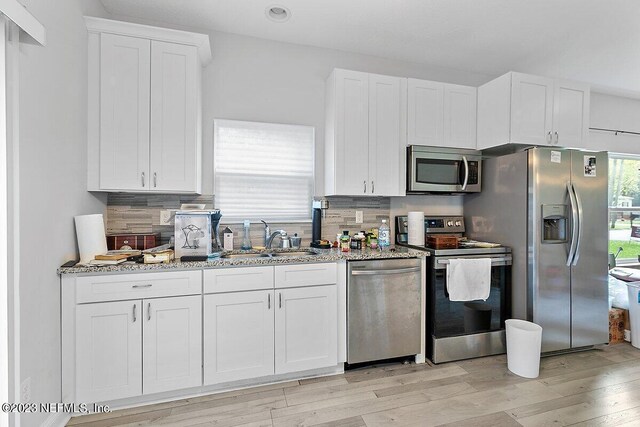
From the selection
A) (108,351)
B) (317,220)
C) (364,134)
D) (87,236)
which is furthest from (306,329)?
(364,134)

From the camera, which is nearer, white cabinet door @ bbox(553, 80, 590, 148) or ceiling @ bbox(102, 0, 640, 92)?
ceiling @ bbox(102, 0, 640, 92)

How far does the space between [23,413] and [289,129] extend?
2.53m

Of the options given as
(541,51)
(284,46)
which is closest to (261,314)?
(284,46)

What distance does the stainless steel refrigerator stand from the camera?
2615 mm

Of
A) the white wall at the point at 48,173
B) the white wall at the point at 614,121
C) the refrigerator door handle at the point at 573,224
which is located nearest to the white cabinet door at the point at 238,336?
the white wall at the point at 48,173

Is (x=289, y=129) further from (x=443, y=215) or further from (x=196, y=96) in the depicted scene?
(x=443, y=215)

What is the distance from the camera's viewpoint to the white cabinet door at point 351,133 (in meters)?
2.71

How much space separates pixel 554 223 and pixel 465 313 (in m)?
1.13

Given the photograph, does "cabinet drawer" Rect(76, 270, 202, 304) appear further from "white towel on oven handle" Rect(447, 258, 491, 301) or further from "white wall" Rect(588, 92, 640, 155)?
"white wall" Rect(588, 92, 640, 155)

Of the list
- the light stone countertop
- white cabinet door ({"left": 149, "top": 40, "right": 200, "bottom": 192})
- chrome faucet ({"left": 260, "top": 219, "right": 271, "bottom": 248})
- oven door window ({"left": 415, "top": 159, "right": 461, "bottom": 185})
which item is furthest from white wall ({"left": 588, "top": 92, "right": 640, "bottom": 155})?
white cabinet door ({"left": 149, "top": 40, "right": 200, "bottom": 192})

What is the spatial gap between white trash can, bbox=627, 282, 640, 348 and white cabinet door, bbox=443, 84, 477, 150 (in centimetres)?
203

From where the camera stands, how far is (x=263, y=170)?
2.83 metres

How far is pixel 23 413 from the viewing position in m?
1.48

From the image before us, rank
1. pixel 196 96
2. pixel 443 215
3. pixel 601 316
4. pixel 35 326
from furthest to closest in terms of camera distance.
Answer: pixel 443 215 → pixel 601 316 → pixel 196 96 → pixel 35 326
